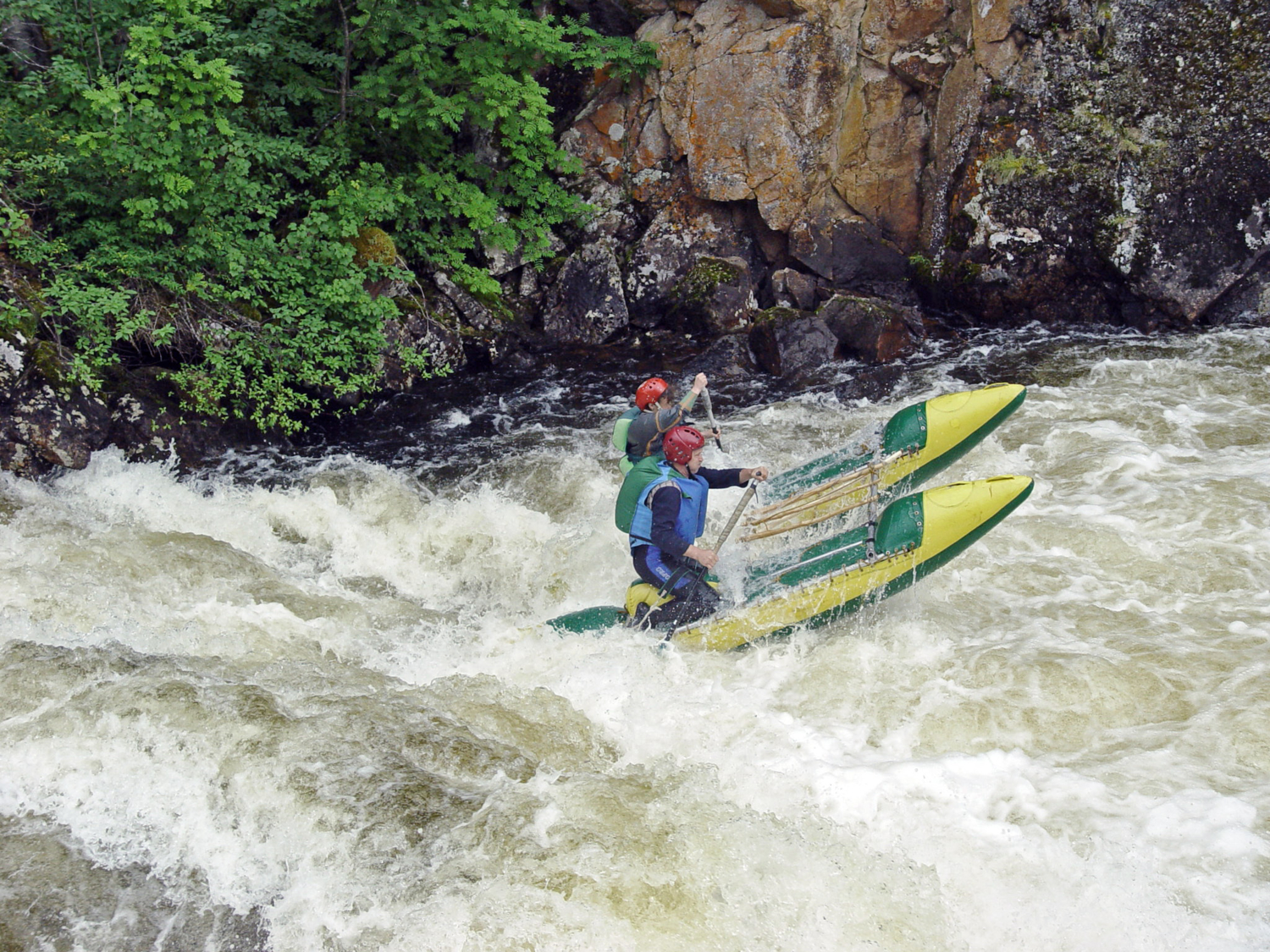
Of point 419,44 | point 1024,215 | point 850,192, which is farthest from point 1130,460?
point 419,44

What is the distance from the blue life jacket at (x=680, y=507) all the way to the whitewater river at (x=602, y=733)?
59 centimetres

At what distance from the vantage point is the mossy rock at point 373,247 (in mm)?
8078

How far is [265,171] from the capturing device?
25.9 ft

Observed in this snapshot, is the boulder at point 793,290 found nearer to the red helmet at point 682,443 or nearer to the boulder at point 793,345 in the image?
the boulder at point 793,345

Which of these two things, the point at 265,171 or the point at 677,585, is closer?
the point at 677,585

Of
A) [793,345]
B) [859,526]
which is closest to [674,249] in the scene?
[793,345]

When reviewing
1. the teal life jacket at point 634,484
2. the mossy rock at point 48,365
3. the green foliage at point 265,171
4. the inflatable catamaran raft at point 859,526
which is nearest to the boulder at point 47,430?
the mossy rock at point 48,365

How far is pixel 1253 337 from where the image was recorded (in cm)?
770

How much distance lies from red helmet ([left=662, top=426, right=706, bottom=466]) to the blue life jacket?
0.12 meters

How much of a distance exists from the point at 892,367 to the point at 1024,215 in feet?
6.92

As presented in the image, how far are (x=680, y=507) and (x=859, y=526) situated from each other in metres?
1.06

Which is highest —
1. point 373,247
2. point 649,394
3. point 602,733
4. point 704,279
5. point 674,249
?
point 373,247

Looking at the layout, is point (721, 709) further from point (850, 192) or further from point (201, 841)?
point (850, 192)

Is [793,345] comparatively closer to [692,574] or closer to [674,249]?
[674,249]
